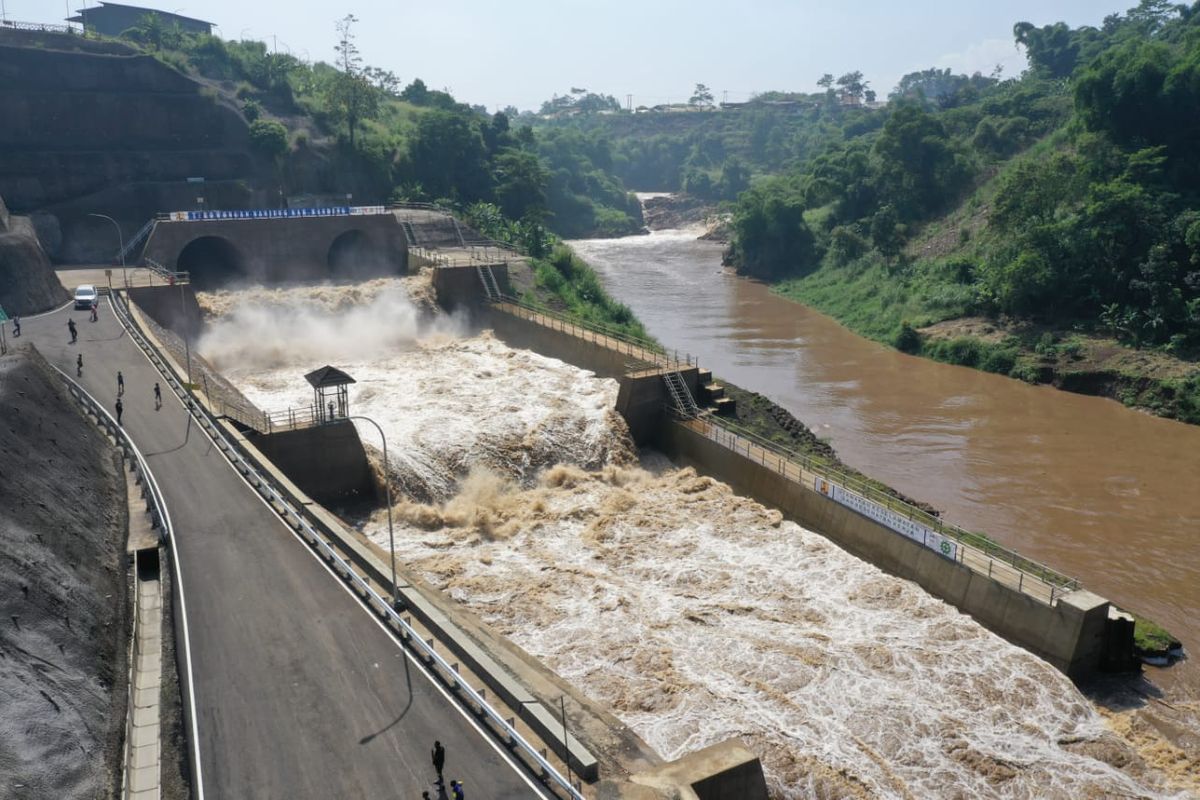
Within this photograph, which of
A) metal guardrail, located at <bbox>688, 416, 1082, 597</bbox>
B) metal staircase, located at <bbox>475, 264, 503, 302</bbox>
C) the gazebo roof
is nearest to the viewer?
metal guardrail, located at <bbox>688, 416, 1082, 597</bbox>

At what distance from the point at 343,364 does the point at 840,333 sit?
131ft

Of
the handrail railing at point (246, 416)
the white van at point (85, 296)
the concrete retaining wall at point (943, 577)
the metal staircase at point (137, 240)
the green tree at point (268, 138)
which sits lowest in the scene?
the concrete retaining wall at point (943, 577)

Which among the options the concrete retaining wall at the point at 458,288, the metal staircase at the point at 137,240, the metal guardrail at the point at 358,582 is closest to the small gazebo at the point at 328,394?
the metal guardrail at the point at 358,582

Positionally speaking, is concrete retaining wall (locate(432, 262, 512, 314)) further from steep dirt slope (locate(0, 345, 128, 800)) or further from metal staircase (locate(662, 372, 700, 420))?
steep dirt slope (locate(0, 345, 128, 800))

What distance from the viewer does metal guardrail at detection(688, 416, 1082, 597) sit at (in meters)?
26.0

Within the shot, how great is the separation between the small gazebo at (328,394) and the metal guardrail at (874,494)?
49.5 ft

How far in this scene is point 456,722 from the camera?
17359mm

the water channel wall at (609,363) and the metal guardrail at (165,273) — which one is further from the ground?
the metal guardrail at (165,273)

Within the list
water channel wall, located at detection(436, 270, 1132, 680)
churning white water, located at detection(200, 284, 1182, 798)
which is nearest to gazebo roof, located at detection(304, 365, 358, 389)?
churning white water, located at detection(200, 284, 1182, 798)

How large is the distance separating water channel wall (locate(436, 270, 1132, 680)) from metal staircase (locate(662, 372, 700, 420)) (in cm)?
45

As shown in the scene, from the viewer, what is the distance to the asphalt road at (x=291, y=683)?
15812 millimetres

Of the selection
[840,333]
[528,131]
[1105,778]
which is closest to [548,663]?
[1105,778]

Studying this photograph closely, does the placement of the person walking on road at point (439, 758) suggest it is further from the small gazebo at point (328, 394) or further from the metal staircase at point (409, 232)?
the metal staircase at point (409, 232)

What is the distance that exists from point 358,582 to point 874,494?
19.2m
